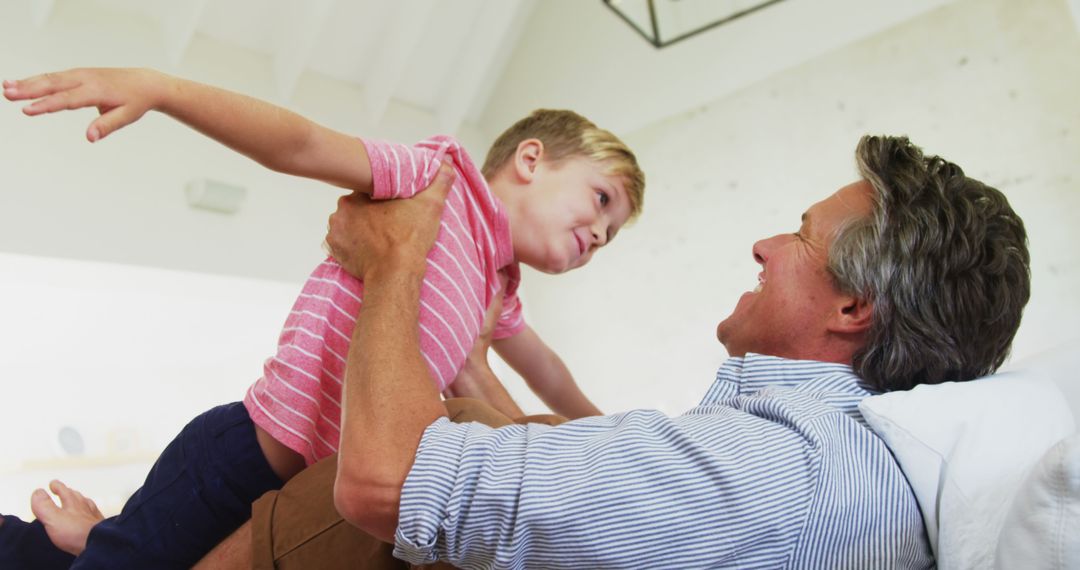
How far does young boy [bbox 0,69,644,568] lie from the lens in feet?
3.81

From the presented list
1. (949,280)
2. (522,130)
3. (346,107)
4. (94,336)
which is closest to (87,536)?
(522,130)

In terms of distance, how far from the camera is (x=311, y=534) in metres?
1.13

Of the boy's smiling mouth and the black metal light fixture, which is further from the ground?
the black metal light fixture

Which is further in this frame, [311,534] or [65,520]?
[65,520]

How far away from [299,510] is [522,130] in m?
0.99

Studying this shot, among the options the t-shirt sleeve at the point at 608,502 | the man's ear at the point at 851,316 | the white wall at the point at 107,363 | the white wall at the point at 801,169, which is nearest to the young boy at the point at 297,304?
the t-shirt sleeve at the point at 608,502

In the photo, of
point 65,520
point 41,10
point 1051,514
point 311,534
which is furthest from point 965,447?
point 41,10

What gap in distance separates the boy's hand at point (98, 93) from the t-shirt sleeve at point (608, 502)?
1.69ft

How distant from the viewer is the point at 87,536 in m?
1.38

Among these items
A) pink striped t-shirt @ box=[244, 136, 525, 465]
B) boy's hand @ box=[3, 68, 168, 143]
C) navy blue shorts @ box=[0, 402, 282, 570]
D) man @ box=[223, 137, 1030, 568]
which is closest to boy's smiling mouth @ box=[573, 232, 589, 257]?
pink striped t-shirt @ box=[244, 136, 525, 465]

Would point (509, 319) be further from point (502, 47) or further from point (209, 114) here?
point (502, 47)

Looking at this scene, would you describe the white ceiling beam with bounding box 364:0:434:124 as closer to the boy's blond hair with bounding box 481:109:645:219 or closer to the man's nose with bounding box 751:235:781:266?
the boy's blond hair with bounding box 481:109:645:219

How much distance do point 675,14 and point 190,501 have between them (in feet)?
5.77

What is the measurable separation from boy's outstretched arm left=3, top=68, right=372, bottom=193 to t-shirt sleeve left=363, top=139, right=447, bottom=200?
1 cm
